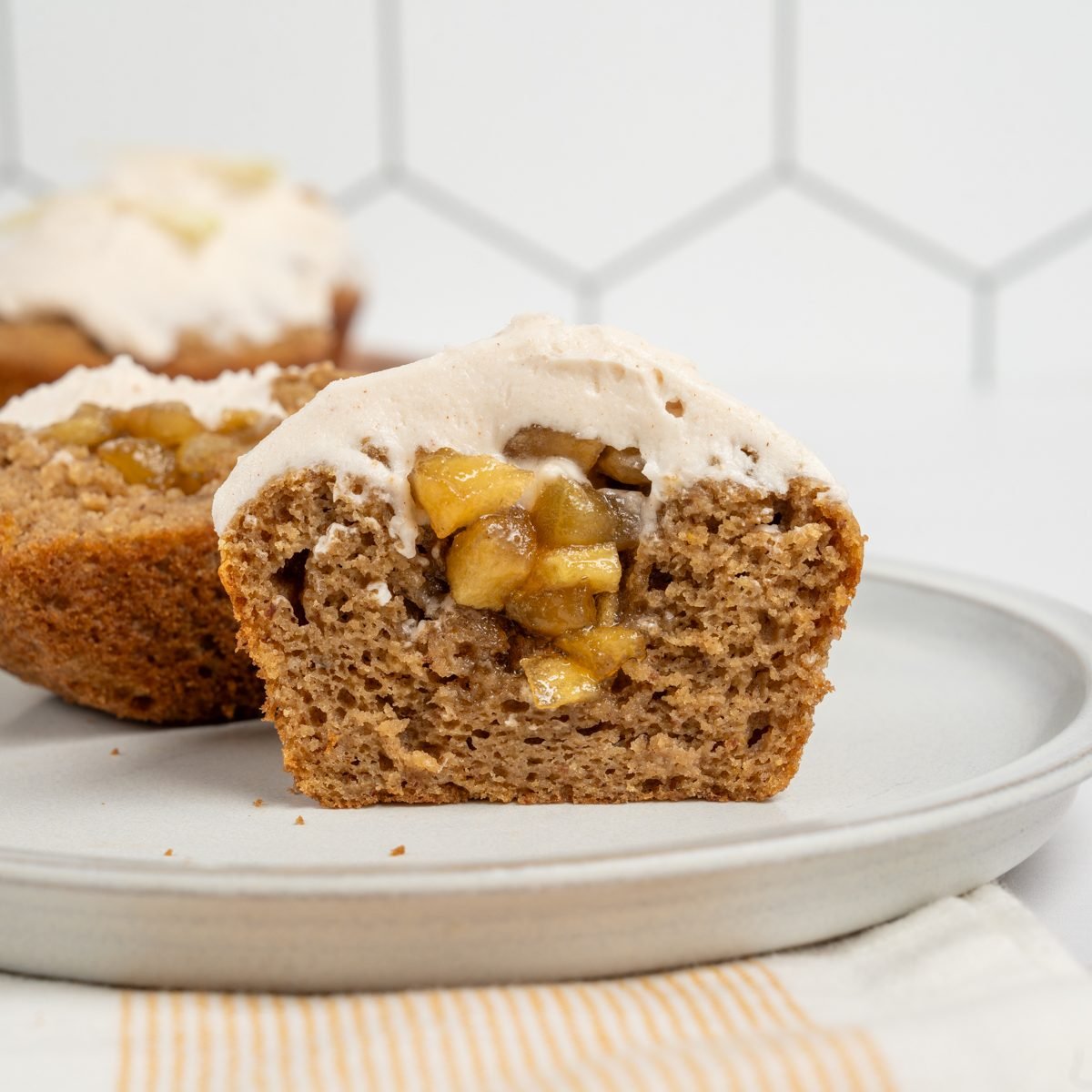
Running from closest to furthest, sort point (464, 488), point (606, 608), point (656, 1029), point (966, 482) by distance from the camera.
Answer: point (656, 1029), point (464, 488), point (606, 608), point (966, 482)

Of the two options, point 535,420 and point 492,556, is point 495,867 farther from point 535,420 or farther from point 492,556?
point 535,420

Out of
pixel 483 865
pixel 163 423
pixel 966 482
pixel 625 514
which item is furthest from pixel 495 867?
pixel 966 482

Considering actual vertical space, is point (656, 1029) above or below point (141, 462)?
below

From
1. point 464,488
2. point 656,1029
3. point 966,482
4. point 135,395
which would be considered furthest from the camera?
point 966,482

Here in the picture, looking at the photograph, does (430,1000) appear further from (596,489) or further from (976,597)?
(976,597)

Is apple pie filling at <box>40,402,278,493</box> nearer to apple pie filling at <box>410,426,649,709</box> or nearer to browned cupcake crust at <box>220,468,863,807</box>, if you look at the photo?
browned cupcake crust at <box>220,468,863,807</box>

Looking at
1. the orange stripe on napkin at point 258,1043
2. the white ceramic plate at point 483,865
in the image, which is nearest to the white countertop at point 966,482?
the white ceramic plate at point 483,865

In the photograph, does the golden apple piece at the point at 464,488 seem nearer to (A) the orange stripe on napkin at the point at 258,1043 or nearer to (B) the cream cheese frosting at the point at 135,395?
(A) the orange stripe on napkin at the point at 258,1043
